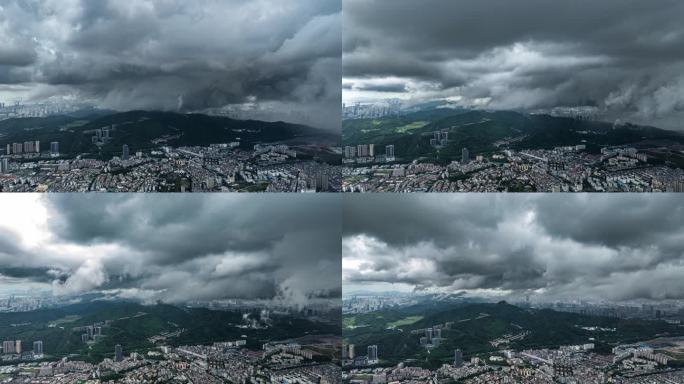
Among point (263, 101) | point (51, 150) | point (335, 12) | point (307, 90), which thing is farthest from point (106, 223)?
point (335, 12)

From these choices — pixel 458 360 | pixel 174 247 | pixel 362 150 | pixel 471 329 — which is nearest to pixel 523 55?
pixel 362 150

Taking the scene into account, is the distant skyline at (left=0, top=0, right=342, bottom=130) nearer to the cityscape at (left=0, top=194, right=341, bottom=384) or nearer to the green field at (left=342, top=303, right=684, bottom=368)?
the cityscape at (left=0, top=194, right=341, bottom=384)

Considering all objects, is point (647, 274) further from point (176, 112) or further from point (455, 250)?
point (176, 112)

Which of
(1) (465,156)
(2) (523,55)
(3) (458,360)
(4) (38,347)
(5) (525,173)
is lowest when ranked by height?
(3) (458,360)

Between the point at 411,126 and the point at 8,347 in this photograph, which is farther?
the point at 411,126

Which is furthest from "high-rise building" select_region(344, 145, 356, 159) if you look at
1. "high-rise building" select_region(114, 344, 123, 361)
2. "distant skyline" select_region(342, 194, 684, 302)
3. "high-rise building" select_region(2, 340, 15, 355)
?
"high-rise building" select_region(2, 340, 15, 355)

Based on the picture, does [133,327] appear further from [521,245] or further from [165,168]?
[521,245]

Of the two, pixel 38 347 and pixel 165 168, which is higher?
pixel 165 168
